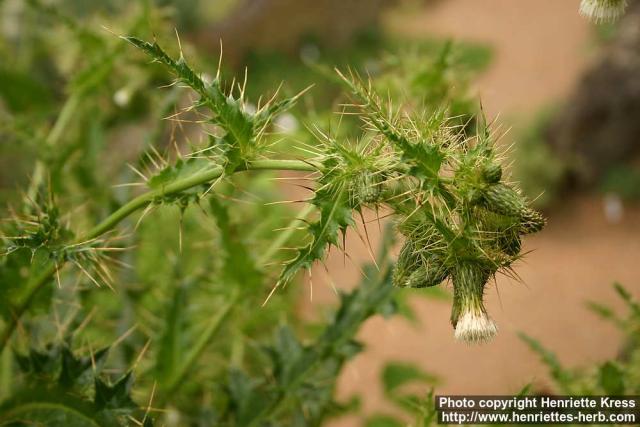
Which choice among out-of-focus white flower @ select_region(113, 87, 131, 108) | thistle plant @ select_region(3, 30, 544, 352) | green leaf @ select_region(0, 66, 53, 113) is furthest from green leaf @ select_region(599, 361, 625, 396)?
green leaf @ select_region(0, 66, 53, 113)

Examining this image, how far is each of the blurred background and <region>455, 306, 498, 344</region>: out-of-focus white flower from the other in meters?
0.68

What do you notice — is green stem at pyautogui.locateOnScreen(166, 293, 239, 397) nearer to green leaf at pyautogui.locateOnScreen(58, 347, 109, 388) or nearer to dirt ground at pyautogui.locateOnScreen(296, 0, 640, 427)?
green leaf at pyautogui.locateOnScreen(58, 347, 109, 388)

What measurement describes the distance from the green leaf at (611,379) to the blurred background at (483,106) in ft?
0.79

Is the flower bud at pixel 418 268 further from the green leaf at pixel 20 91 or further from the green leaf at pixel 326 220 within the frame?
the green leaf at pixel 20 91

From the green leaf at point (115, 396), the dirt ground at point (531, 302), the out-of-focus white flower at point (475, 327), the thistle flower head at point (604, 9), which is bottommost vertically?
the green leaf at point (115, 396)

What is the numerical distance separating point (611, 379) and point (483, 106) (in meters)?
0.67

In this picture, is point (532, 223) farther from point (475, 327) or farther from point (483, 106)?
point (483, 106)

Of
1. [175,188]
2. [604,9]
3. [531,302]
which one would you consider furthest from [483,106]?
[531,302]

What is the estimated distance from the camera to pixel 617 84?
5.55 m

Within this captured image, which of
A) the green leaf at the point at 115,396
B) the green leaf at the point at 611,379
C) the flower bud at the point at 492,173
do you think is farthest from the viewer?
the green leaf at the point at 611,379

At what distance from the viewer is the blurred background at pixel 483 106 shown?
2.55m

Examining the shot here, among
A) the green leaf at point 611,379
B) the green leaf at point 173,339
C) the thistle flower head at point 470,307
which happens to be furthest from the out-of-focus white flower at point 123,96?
the green leaf at point 611,379

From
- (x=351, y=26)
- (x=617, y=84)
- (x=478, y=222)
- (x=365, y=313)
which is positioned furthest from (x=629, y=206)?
(x=478, y=222)

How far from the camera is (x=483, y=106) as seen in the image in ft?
5.50
